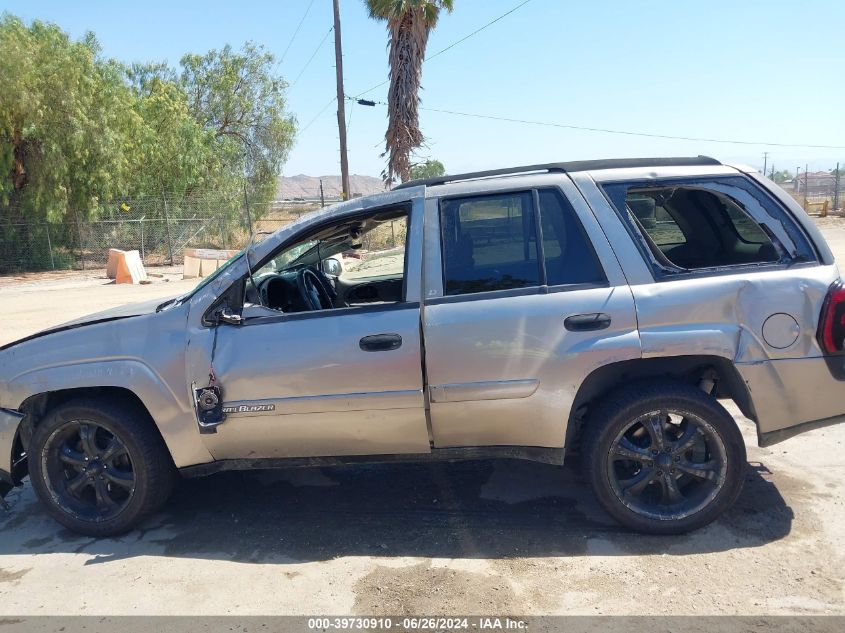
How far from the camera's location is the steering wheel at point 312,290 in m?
4.42

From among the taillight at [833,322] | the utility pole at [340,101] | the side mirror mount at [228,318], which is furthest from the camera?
the utility pole at [340,101]

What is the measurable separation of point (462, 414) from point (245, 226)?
2703 cm

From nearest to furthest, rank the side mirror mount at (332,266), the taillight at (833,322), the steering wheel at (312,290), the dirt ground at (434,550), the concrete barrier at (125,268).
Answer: the dirt ground at (434,550), the taillight at (833,322), the steering wheel at (312,290), the side mirror mount at (332,266), the concrete barrier at (125,268)

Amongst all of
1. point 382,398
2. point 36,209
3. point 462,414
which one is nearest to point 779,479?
point 462,414

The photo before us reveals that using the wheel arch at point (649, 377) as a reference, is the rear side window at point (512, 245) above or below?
above

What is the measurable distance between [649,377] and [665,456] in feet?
1.37

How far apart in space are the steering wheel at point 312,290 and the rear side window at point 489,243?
0.97 metres

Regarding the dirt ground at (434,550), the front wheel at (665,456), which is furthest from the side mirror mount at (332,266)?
the front wheel at (665,456)

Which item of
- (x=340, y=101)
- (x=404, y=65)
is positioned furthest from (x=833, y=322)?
(x=340, y=101)

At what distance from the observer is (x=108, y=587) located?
3.50 m

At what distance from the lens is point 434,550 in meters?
3.67

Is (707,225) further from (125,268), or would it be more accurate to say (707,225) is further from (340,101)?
(340,101)

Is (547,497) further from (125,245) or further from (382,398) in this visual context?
(125,245)

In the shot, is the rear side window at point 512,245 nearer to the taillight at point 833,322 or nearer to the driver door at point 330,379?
the driver door at point 330,379
